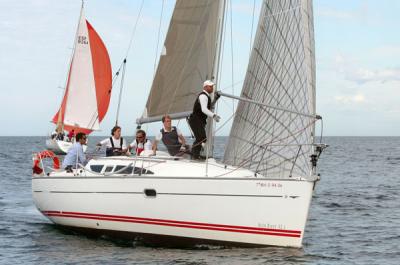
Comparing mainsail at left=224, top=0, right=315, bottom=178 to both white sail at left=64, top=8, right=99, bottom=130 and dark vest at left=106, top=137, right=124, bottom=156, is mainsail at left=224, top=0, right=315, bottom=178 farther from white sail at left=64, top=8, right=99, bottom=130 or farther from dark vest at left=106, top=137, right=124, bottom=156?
white sail at left=64, top=8, right=99, bottom=130

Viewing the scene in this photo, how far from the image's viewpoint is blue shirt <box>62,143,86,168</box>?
15.1 metres

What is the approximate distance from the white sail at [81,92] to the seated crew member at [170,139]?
2454 cm

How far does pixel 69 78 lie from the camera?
40.1 metres

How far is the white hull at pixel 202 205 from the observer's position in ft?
39.5

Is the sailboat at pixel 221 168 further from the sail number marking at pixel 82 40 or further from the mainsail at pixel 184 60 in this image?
the sail number marking at pixel 82 40

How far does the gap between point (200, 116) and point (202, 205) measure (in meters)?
1.96

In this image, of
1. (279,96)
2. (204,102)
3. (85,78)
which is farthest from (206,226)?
(85,78)

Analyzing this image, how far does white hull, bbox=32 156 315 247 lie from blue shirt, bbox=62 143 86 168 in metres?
1.39

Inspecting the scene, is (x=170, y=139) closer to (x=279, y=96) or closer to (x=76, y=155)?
(x=76, y=155)

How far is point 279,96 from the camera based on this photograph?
1315 centimetres

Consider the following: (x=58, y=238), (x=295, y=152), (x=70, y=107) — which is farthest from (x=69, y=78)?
(x=295, y=152)

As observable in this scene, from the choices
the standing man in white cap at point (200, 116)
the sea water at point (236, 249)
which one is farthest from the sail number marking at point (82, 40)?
the standing man in white cap at point (200, 116)

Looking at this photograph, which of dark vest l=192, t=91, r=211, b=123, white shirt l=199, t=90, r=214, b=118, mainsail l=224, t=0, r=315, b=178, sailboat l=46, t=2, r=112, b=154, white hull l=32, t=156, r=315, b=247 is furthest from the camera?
sailboat l=46, t=2, r=112, b=154

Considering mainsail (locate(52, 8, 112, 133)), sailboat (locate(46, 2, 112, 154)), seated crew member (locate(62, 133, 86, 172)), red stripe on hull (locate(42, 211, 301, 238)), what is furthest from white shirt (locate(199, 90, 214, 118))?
mainsail (locate(52, 8, 112, 133))
